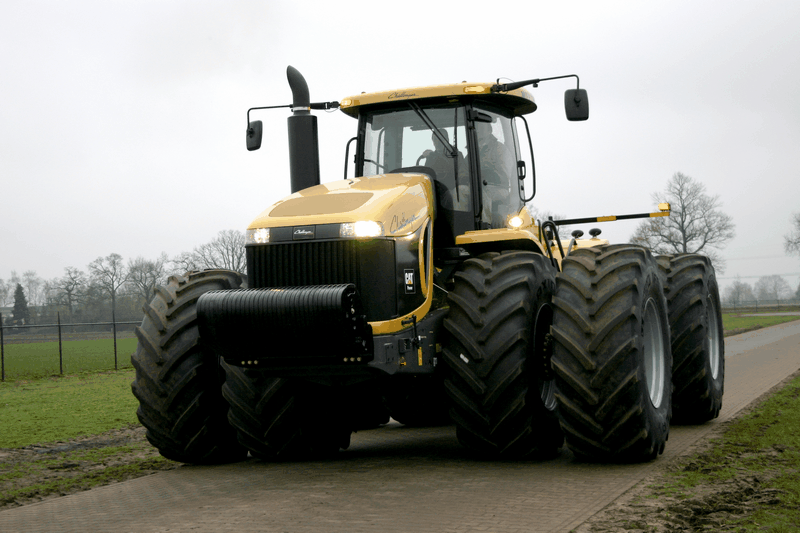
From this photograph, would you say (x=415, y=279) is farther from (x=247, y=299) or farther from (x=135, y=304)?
(x=135, y=304)

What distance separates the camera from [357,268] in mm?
7051

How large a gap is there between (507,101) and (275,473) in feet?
14.7

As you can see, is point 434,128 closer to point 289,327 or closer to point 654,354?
point 289,327

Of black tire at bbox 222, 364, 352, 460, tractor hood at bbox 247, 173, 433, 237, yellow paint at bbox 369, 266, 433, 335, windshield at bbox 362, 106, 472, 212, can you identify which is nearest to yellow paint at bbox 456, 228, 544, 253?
windshield at bbox 362, 106, 472, 212

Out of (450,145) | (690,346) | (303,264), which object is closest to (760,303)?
(690,346)

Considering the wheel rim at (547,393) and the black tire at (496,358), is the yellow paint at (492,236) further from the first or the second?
the wheel rim at (547,393)

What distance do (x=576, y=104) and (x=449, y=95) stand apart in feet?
4.12

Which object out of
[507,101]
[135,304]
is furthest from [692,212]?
[507,101]

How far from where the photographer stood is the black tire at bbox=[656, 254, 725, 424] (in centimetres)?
968

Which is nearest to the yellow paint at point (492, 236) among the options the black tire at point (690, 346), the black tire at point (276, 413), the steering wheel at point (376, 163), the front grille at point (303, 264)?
the steering wheel at point (376, 163)

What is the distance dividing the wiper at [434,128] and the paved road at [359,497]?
2.98 metres

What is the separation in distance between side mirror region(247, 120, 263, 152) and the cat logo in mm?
2666

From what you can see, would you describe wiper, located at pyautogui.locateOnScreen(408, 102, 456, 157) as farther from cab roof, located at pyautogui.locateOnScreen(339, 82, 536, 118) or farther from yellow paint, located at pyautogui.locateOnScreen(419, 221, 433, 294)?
yellow paint, located at pyautogui.locateOnScreen(419, 221, 433, 294)

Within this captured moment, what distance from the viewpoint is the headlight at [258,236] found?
7297 millimetres
